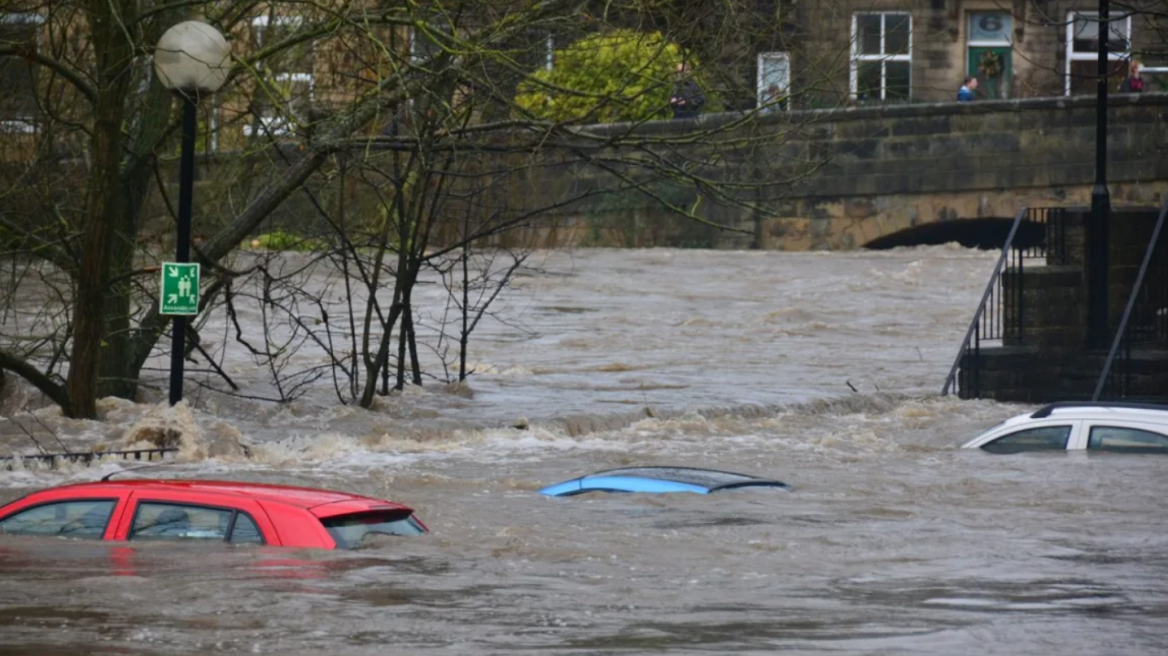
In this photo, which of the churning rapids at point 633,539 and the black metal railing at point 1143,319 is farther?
the black metal railing at point 1143,319

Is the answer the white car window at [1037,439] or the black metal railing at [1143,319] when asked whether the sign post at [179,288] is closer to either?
the white car window at [1037,439]

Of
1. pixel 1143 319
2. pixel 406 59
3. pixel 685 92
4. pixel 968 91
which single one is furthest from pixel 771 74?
pixel 968 91

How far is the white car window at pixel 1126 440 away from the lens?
14453 millimetres

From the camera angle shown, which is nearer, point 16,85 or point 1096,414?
point 1096,414

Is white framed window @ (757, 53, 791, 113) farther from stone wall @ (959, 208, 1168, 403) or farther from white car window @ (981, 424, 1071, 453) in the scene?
stone wall @ (959, 208, 1168, 403)

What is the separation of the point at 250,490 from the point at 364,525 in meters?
0.62

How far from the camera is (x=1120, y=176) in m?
41.3

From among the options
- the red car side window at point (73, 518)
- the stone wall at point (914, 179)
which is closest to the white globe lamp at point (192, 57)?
the red car side window at point (73, 518)

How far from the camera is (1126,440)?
14531 millimetres

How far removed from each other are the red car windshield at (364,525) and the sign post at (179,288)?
5.49 meters

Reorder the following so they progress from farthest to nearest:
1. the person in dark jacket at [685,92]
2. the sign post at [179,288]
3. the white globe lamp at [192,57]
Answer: the person in dark jacket at [685,92] < the sign post at [179,288] < the white globe lamp at [192,57]

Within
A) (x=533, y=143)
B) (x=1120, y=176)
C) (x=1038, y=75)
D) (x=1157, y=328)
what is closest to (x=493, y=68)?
(x=533, y=143)

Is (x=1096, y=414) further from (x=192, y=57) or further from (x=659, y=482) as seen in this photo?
(x=192, y=57)

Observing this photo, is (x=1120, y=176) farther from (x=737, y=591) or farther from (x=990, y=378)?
(x=737, y=591)
